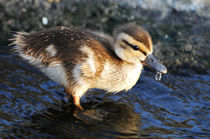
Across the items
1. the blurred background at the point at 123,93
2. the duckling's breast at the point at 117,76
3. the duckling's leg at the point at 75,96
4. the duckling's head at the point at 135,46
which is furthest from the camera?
the duckling's leg at the point at 75,96

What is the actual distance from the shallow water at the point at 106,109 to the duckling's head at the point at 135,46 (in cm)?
59

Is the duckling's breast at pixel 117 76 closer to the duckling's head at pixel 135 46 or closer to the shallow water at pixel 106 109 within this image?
the duckling's head at pixel 135 46

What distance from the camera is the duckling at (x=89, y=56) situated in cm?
404

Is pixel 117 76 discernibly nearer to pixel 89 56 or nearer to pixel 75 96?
pixel 89 56

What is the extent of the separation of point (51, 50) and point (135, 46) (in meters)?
0.97

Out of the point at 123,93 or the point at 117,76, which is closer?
the point at 117,76

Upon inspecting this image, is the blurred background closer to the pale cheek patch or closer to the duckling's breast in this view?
the duckling's breast

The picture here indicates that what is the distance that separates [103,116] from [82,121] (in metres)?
0.28

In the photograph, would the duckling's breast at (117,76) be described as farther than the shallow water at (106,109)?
Yes

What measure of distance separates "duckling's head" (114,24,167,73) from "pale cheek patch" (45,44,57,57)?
0.72 m

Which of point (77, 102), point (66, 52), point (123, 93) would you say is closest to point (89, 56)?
point (66, 52)

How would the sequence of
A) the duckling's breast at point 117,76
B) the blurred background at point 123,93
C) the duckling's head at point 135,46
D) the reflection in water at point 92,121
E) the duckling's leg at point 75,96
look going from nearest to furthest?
the reflection in water at point 92,121
the blurred background at point 123,93
the duckling's head at point 135,46
the duckling's breast at point 117,76
the duckling's leg at point 75,96

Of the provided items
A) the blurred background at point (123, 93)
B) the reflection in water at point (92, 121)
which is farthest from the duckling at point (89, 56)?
the blurred background at point (123, 93)

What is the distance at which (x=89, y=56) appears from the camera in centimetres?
401
